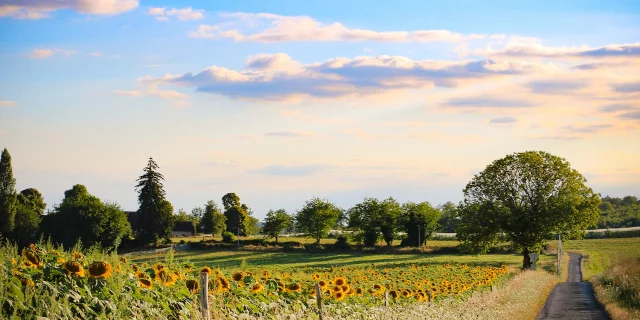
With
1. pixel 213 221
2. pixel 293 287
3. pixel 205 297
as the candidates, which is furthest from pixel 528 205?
pixel 213 221

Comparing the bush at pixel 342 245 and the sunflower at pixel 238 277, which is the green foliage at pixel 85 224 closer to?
the bush at pixel 342 245

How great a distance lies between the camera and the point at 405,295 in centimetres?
1959

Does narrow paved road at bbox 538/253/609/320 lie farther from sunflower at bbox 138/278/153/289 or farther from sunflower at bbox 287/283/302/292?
sunflower at bbox 138/278/153/289

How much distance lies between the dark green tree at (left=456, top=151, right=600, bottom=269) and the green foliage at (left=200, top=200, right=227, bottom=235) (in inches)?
3230

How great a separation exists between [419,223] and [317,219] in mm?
20647

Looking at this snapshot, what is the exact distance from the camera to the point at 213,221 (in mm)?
139125

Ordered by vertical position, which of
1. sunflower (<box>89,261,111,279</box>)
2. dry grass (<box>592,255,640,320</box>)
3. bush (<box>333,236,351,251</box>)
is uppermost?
sunflower (<box>89,261,111,279</box>)

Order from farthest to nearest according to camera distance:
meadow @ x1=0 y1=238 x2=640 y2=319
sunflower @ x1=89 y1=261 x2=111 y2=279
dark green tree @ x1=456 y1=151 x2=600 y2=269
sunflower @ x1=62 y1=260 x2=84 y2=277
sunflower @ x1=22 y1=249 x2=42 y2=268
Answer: dark green tree @ x1=456 y1=151 x2=600 y2=269
sunflower @ x1=22 y1=249 x2=42 y2=268
sunflower @ x1=89 y1=261 x2=111 y2=279
sunflower @ x1=62 y1=260 x2=84 y2=277
meadow @ x1=0 y1=238 x2=640 y2=319

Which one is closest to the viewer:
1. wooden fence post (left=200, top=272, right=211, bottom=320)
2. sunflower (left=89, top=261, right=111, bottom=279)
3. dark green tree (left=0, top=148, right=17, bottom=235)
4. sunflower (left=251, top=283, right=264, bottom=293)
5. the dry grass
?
sunflower (left=89, top=261, right=111, bottom=279)

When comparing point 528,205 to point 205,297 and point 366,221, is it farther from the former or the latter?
point 205,297

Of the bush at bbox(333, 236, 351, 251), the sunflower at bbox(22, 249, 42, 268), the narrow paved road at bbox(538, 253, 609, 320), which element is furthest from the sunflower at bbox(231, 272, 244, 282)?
the bush at bbox(333, 236, 351, 251)

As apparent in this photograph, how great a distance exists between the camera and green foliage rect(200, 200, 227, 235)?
451 feet

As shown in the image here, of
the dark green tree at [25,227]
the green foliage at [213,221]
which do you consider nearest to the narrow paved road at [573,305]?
the dark green tree at [25,227]

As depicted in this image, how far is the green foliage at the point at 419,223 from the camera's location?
97.9 metres
